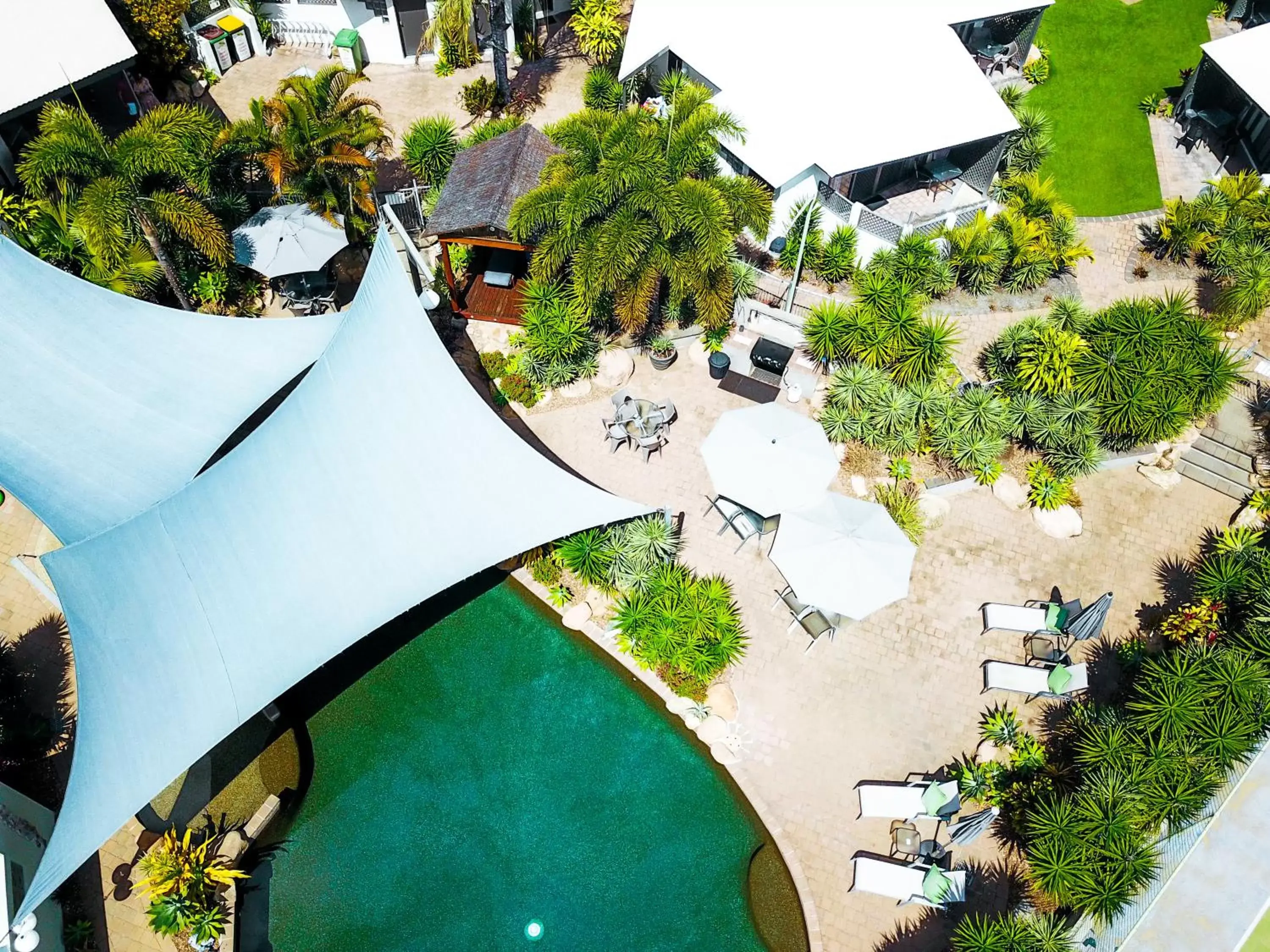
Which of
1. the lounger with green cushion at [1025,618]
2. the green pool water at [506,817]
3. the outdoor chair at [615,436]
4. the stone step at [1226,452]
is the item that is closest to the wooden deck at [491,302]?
the outdoor chair at [615,436]

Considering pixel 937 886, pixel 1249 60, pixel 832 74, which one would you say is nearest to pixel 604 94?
pixel 832 74

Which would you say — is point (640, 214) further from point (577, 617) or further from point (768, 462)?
point (577, 617)

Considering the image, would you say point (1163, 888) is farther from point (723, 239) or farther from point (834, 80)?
point (834, 80)

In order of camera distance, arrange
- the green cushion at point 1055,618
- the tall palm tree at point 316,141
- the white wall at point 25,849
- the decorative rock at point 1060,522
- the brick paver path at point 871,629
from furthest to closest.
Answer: the tall palm tree at point 316,141 → the decorative rock at point 1060,522 → the green cushion at point 1055,618 → the brick paver path at point 871,629 → the white wall at point 25,849

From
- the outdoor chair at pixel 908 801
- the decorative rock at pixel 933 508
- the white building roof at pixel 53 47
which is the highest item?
the white building roof at pixel 53 47

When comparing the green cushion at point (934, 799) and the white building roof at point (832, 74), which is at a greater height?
the white building roof at point (832, 74)

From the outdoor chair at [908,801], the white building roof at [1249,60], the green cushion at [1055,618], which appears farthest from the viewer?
the white building roof at [1249,60]

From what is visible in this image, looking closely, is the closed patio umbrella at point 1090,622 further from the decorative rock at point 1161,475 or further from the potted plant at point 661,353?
the potted plant at point 661,353
